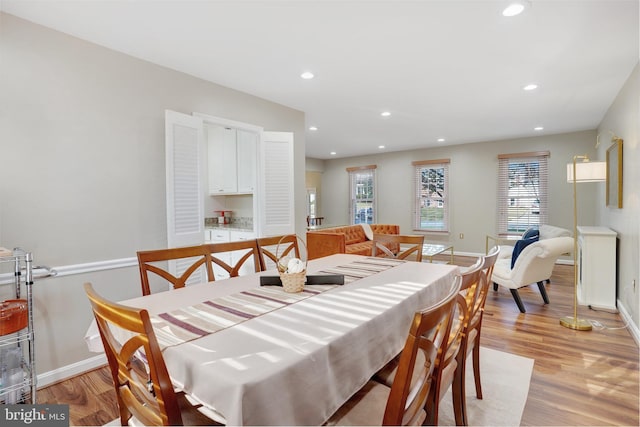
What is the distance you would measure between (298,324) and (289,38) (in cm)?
214

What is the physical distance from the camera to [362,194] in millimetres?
8672

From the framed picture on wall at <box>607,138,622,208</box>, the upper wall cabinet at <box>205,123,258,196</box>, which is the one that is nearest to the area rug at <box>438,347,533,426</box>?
the framed picture on wall at <box>607,138,622,208</box>

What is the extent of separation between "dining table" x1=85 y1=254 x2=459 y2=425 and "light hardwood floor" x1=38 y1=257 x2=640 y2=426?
40.1 inches

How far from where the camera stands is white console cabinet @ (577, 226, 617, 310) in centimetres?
353

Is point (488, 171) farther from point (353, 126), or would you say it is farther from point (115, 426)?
point (115, 426)

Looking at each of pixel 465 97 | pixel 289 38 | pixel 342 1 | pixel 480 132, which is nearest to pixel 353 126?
pixel 465 97

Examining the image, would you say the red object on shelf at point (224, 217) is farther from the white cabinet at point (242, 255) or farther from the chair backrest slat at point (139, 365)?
the chair backrest slat at point (139, 365)

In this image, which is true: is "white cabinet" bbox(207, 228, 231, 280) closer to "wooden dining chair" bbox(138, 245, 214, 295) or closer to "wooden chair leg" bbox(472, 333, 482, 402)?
"wooden dining chair" bbox(138, 245, 214, 295)

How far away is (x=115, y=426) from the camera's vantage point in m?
1.75

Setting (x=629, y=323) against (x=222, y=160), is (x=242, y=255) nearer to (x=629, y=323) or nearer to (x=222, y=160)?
(x=222, y=160)

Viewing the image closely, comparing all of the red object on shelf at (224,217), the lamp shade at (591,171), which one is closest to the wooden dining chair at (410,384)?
the lamp shade at (591,171)

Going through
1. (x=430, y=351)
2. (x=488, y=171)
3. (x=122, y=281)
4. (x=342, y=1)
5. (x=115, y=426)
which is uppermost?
(x=342, y=1)

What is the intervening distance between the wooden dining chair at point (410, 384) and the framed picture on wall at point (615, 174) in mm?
3612

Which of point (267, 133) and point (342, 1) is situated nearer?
point (342, 1)
